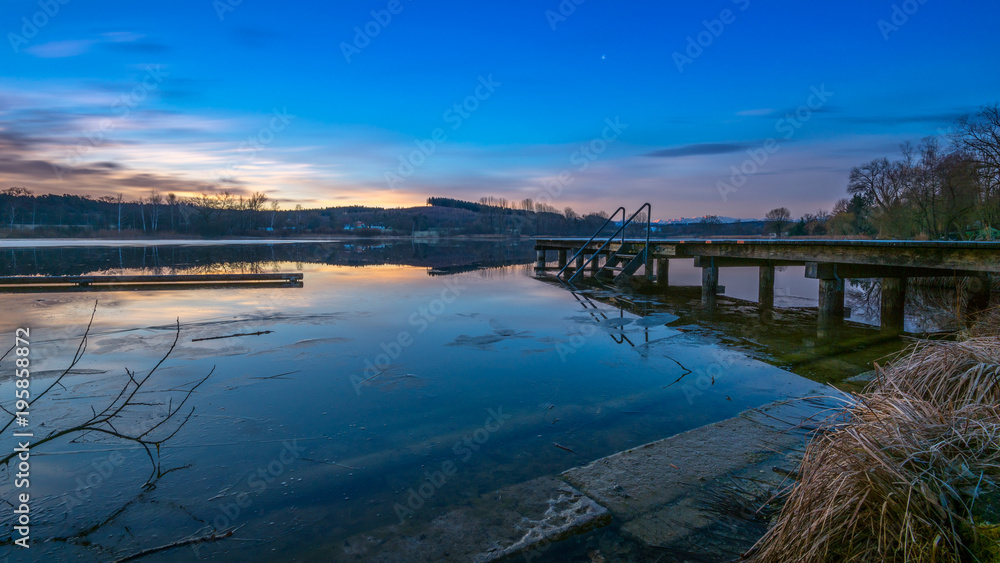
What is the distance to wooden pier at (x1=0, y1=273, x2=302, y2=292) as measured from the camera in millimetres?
14070

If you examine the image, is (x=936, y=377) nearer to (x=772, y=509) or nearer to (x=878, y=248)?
(x=772, y=509)

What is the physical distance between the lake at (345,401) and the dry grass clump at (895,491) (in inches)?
72.9

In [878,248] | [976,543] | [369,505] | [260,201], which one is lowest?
[369,505]

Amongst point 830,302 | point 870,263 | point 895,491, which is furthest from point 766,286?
point 895,491

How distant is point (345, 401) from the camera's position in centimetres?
531

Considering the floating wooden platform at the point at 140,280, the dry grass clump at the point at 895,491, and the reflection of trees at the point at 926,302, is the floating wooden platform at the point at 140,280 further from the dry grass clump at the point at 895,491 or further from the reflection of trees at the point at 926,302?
the reflection of trees at the point at 926,302

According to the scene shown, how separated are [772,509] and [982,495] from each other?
1257 mm

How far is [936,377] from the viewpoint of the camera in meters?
3.49

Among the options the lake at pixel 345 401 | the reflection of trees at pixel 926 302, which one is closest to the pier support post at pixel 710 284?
the lake at pixel 345 401

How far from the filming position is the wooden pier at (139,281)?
1407cm

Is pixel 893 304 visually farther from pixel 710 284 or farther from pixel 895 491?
pixel 895 491

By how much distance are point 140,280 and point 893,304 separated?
19.0 meters

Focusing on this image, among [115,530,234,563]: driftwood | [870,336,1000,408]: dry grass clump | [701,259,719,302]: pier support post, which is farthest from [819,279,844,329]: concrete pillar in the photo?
[115,530,234,563]: driftwood

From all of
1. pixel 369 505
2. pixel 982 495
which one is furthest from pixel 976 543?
pixel 369 505
